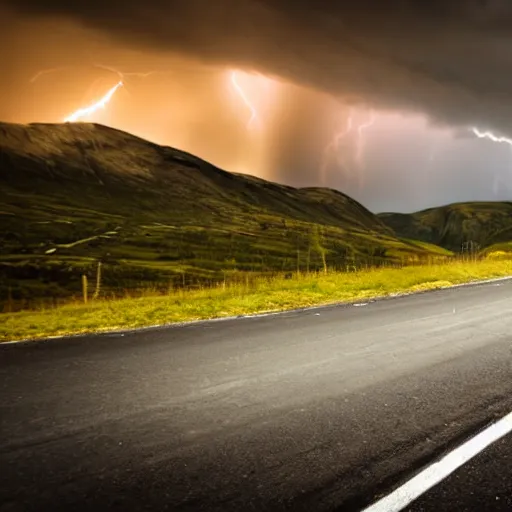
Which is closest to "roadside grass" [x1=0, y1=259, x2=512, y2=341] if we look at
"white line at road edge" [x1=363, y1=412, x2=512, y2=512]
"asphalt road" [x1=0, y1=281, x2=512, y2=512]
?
"asphalt road" [x1=0, y1=281, x2=512, y2=512]

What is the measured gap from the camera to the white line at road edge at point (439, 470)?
2924mm

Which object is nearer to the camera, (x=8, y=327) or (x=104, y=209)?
(x=8, y=327)

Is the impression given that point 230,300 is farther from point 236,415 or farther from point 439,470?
point 439,470

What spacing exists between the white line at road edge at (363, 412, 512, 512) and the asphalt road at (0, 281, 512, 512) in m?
0.10

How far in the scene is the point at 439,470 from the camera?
10.9 ft

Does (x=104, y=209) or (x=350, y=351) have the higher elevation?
(x=104, y=209)

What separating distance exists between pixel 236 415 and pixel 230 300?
32.2 feet

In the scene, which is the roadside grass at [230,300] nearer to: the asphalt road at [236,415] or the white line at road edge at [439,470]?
the asphalt road at [236,415]

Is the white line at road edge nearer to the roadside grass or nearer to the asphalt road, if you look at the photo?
the asphalt road

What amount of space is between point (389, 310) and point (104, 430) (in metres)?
9.15

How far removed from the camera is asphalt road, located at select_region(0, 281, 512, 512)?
3111 mm

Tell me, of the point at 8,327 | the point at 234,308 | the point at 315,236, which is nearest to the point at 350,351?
the point at 234,308

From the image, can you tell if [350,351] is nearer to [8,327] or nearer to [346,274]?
[8,327]

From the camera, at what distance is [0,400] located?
4.86 m
